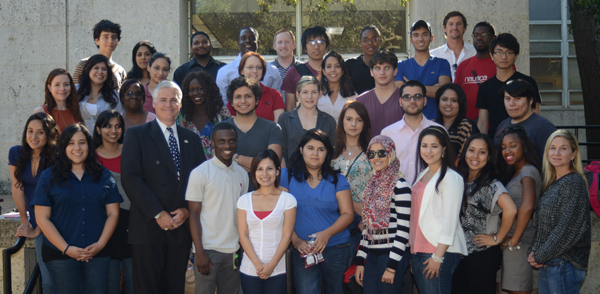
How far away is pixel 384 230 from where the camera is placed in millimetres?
4191

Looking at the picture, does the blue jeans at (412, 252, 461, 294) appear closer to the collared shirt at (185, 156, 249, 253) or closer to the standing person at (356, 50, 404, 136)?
the collared shirt at (185, 156, 249, 253)

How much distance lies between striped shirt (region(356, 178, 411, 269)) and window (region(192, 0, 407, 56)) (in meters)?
6.13

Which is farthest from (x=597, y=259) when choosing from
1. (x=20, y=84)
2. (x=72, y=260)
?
(x=20, y=84)

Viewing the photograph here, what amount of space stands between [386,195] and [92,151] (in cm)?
267

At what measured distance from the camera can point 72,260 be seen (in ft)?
14.1

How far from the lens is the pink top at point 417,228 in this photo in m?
4.11

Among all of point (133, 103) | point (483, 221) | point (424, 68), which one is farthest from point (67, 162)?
point (424, 68)

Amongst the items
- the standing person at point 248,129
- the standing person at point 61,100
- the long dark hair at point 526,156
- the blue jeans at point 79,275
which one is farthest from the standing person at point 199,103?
the long dark hair at point 526,156

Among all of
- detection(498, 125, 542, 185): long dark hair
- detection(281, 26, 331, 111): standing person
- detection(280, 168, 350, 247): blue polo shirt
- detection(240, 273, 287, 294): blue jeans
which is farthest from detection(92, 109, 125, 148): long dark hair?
detection(498, 125, 542, 185): long dark hair

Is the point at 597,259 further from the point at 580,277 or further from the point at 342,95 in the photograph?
the point at 342,95

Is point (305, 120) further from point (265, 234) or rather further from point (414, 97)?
point (265, 234)

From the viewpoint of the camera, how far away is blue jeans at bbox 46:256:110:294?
14.0 ft

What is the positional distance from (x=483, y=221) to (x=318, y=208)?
57.8 inches

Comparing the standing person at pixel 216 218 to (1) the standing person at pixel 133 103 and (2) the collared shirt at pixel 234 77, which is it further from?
(2) the collared shirt at pixel 234 77
